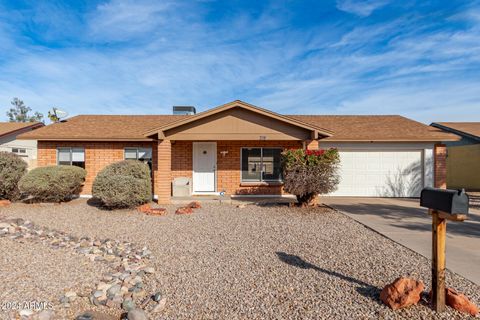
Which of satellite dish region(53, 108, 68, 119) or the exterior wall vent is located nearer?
satellite dish region(53, 108, 68, 119)

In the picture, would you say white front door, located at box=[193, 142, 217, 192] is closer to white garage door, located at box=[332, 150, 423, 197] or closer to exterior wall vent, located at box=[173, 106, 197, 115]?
exterior wall vent, located at box=[173, 106, 197, 115]

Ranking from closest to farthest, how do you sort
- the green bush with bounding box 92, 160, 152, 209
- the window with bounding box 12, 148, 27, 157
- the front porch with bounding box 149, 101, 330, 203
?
the green bush with bounding box 92, 160, 152, 209 → the front porch with bounding box 149, 101, 330, 203 → the window with bounding box 12, 148, 27, 157

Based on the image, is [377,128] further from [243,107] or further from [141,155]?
[141,155]

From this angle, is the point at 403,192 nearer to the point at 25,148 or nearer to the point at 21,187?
the point at 21,187

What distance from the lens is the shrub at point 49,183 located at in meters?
9.48

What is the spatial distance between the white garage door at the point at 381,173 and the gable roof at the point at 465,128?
5085mm

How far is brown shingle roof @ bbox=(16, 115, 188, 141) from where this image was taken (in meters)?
11.4

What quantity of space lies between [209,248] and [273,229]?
2.07 m

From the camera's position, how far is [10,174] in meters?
10.0

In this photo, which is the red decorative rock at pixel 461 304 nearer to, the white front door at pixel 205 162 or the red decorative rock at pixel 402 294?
the red decorative rock at pixel 402 294

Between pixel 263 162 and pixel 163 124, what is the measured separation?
16.1 ft

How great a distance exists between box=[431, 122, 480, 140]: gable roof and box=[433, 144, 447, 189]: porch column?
4.39 meters

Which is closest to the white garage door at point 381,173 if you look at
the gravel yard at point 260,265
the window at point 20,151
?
the gravel yard at point 260,265

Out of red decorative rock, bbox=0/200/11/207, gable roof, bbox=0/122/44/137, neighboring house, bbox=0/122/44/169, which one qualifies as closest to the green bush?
red decorative rock, bbox=0/200/11/207
